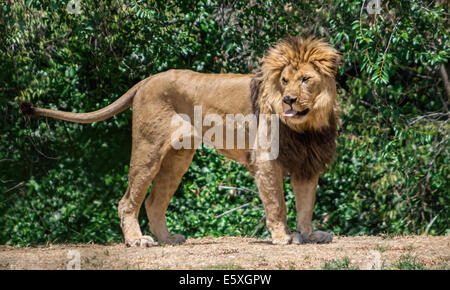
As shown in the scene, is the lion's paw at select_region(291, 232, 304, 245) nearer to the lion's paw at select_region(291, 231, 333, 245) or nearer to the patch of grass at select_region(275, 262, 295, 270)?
the lion's paw at select_region(291, 231, 333, 245)

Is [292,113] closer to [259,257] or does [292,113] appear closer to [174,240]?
[259,257]

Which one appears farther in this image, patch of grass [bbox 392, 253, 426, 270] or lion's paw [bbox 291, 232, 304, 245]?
lion's paw [bbox 291, 232, 304, 245]

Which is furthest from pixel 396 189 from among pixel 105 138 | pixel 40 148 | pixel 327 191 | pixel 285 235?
pixel 40 148

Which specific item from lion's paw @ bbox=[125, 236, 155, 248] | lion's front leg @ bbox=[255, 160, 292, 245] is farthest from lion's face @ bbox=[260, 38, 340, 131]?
A: lion's paw @ bbox=[125, 236, 155, 248]

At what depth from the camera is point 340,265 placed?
424 cm

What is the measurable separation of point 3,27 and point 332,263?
445cm

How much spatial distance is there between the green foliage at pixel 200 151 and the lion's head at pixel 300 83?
1.71m

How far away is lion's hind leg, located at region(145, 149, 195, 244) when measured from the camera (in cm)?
636

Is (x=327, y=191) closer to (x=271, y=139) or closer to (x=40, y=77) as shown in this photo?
(x=271, y=139)

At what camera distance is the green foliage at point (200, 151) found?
7.37m

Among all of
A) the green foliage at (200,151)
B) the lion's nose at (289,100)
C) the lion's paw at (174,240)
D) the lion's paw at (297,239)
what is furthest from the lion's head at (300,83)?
the green foliage at (200,151)

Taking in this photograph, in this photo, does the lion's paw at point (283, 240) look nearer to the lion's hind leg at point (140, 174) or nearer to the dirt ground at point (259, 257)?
the dirt ground at point (259, 257)
